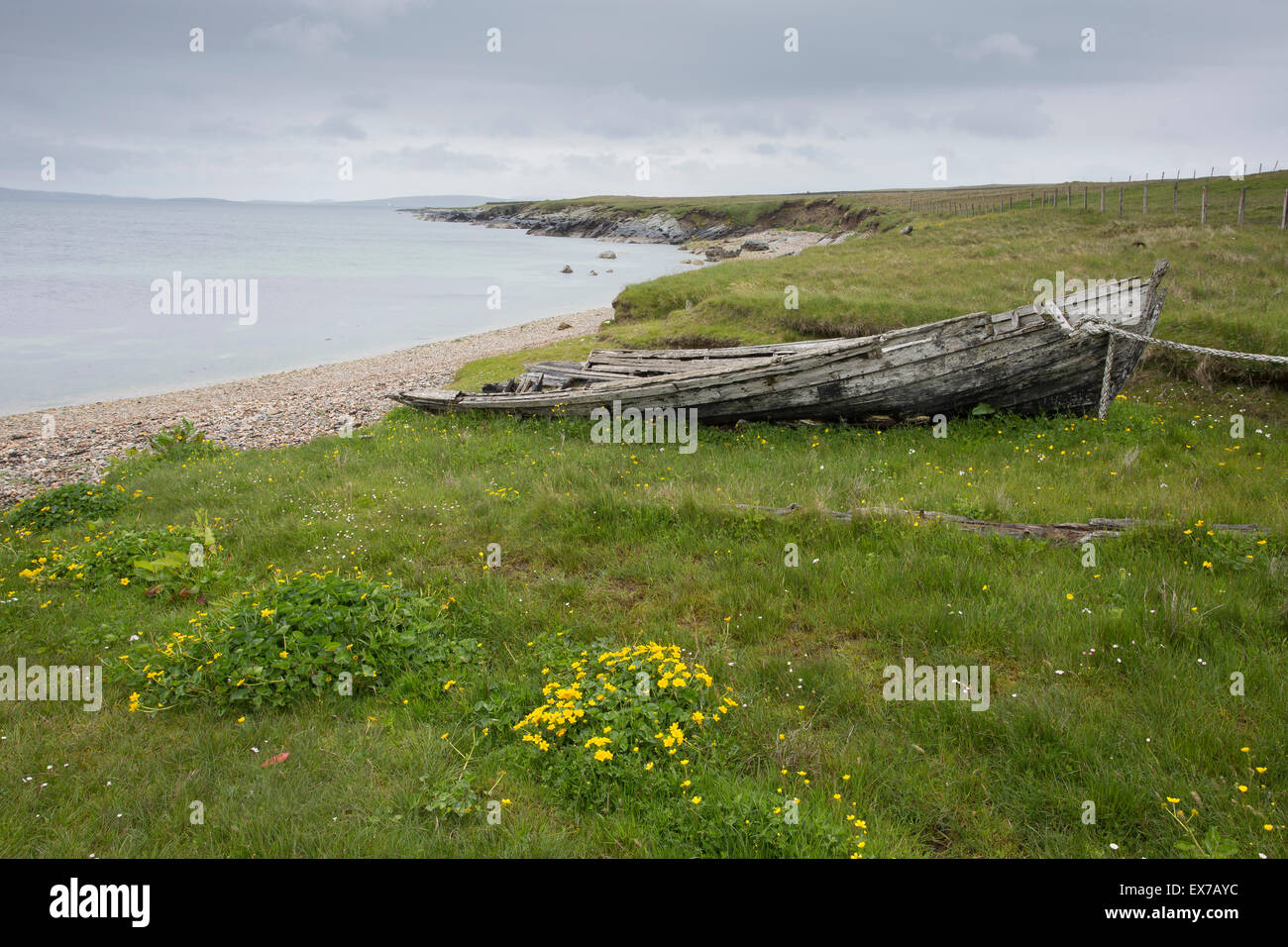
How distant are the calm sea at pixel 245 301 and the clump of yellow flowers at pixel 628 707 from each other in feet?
86.4

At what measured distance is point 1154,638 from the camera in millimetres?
5199

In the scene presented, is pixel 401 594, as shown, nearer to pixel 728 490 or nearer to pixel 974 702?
pixel 728 490

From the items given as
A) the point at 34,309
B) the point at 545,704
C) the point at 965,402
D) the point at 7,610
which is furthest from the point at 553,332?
the point at 34,309

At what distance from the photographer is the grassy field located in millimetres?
3891

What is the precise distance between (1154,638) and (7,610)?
32.6 ft

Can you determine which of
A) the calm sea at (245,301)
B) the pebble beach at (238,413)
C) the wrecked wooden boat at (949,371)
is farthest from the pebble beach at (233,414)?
the wrecked wooden boat at (949,371)

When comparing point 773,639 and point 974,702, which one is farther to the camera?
point 773,639

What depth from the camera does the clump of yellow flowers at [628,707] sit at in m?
4.39

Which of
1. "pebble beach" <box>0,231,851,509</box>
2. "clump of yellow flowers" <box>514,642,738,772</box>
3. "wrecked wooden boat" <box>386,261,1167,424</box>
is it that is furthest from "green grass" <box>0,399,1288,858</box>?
"pebble beach" <box>0,231,851,509</box>

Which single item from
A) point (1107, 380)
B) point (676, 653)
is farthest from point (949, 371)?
point (676, 653)

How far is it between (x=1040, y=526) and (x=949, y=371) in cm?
428

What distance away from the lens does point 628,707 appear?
4.65m

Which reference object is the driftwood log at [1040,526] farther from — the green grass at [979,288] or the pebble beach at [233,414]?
the pebble beach at [233,414]

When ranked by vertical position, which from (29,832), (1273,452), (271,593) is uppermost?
(1273,452)
